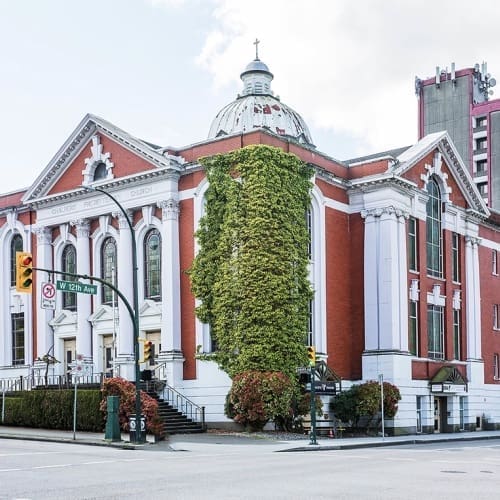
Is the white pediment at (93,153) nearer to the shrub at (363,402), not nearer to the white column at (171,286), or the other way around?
the white column at (171,286)

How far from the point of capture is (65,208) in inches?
1767

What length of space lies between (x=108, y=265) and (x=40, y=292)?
4129 mm

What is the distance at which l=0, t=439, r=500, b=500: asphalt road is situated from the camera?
51.4ft

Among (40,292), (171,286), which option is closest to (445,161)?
(171,286)

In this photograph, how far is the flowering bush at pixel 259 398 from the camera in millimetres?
34875

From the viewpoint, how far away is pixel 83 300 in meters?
43.4

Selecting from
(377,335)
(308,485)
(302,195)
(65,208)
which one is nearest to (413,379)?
(377,335)

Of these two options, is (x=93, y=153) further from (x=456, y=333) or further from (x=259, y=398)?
(x=456, y=333)

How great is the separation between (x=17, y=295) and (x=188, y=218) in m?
12.3

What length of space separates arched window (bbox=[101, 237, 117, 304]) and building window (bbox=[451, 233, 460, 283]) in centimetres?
1750

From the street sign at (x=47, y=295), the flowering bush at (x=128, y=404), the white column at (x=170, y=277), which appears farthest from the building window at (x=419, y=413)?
the street sign at (x=47, y=295)

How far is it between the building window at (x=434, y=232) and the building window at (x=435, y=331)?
1807mm

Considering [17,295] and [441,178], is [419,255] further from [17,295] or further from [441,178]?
[17,295]

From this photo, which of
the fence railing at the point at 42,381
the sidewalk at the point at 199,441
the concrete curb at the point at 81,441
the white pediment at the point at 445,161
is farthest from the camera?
the white pediment at the point at 445,161
